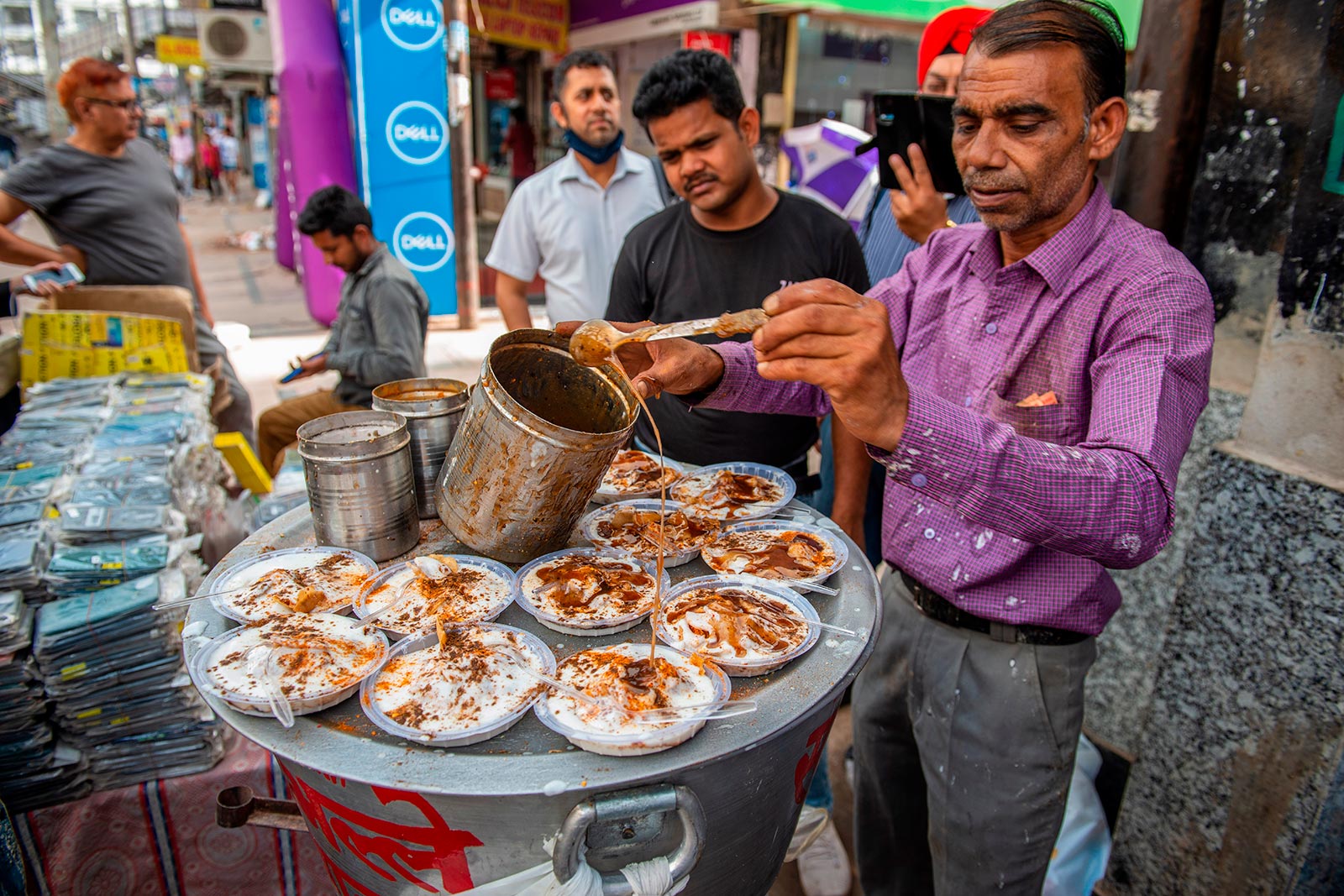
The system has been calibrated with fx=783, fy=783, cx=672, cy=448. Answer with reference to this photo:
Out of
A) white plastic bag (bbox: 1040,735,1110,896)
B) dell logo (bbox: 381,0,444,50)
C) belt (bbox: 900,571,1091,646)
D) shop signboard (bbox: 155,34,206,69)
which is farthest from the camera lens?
shop signboard (bbox: 155,34,206,69)

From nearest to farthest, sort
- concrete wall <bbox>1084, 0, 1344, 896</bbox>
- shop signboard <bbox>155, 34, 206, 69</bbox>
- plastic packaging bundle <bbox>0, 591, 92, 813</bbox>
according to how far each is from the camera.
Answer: concrete wall <bbox>1084, 0, 1344, 896</bbox> < plastic packaging bundle <bbox>0, 591, 92, 813</bbox> < shop signboard <bbox>155, 34, 206, 69</bbox>

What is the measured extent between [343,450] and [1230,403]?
2.66m

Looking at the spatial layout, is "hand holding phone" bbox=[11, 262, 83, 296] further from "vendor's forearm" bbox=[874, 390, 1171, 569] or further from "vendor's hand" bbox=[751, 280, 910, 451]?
"vendor's forearm" bbox=[874, 390, 1171, 569]

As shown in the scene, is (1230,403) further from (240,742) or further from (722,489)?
(240,742)

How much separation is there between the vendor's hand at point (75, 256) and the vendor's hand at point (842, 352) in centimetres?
489

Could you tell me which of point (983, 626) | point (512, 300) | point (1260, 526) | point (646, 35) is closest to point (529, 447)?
point (983, 626)

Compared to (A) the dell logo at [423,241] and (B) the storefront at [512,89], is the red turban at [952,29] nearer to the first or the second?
(A) the dell logo at [423,241]

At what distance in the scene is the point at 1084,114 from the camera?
170cm

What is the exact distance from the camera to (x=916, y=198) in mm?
2854

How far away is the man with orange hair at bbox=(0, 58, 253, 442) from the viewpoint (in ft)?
14.1

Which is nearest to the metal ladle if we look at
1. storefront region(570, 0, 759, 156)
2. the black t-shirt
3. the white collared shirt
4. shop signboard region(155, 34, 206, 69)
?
the black t-shirt

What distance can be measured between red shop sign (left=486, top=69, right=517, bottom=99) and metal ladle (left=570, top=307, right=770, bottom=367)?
15.4m

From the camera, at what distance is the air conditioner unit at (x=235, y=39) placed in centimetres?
991

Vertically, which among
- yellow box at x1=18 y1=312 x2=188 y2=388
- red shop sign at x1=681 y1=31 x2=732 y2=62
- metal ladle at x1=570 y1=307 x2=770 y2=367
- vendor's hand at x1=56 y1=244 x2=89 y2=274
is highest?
red shop sign at x1=681 y1=31 x2=732 y2=62
